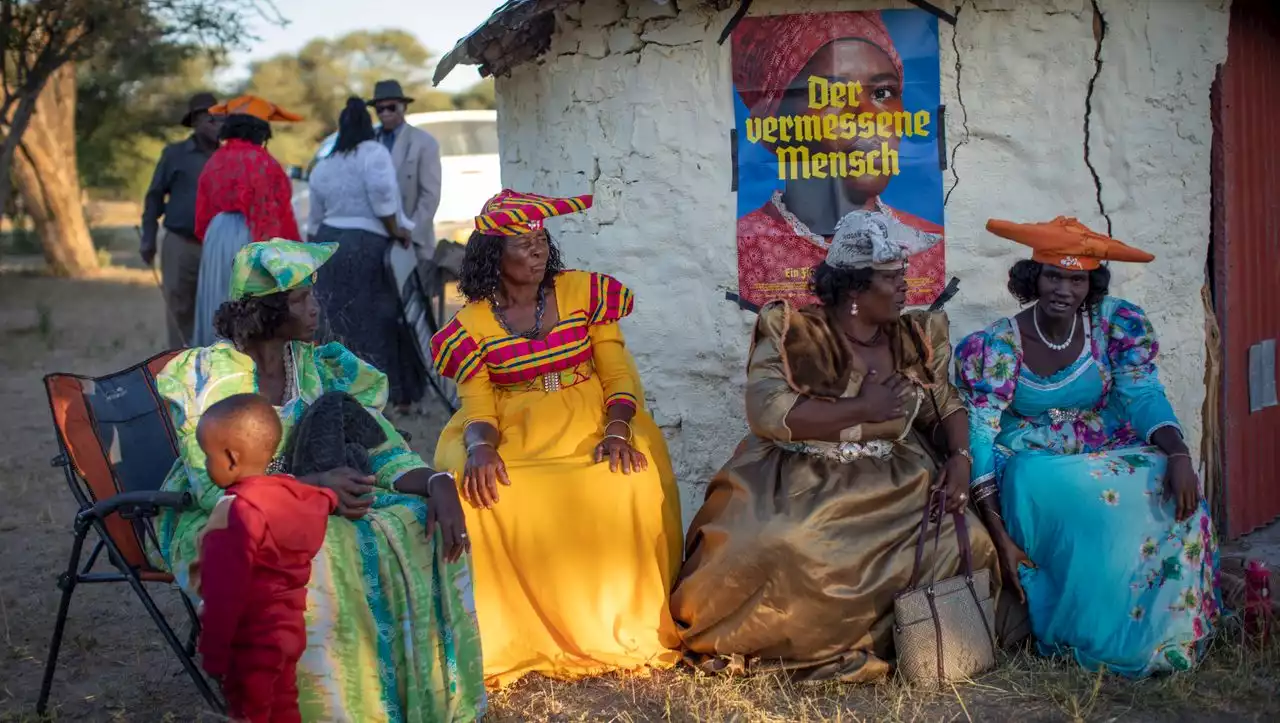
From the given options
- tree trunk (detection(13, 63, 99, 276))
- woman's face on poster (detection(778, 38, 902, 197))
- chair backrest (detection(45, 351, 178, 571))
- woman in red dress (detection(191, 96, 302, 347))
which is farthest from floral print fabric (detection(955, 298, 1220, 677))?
tree trunk (detection(13, 63, 99, 276))

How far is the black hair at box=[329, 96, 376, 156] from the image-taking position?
8391mm

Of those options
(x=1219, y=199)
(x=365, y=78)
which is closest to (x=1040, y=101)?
(x=1219, y=199)

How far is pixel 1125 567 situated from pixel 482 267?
244 centimetres

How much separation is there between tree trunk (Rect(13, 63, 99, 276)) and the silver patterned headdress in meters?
17.6

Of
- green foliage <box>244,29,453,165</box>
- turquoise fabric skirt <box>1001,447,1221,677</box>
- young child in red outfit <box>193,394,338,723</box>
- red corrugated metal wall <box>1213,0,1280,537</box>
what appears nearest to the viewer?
young child in red outfit <box>193,394,338,723</box>

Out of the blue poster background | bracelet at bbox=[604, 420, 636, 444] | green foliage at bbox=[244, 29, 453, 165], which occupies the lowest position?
bracelet at bbox=[604, 420, 636, 444]

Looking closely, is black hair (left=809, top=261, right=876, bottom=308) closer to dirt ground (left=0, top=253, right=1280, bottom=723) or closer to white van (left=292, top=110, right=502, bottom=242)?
dirt ground (left=0, top=253, right=1280, bottom=723)

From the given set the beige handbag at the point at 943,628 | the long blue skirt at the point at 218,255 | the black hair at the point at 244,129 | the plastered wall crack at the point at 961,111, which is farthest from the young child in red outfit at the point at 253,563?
the black hair at the point at 244,129

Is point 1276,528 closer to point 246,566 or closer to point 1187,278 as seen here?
point 1187,278

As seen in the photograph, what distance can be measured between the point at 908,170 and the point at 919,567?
6.46 feet

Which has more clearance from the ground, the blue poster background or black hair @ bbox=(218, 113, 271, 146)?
black hair @ bbox=(218, 113, 271, 146)

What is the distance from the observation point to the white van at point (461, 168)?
16.9 meters

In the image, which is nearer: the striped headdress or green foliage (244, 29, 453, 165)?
the striped headdress

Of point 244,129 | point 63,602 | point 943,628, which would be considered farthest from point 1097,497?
point 244,129
